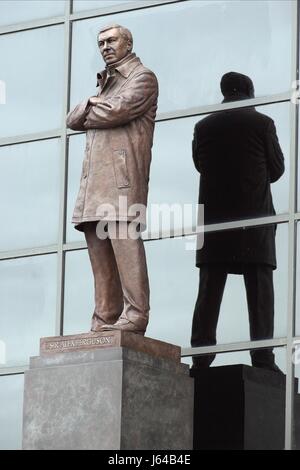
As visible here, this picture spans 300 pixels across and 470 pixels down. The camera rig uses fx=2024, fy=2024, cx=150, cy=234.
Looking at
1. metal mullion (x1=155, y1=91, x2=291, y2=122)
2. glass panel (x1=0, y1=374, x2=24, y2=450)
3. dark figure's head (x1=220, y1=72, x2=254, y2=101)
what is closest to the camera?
metal mullion (x1=155, y1=91, x2=291, y2=122)

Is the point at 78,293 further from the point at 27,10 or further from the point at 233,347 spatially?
the point at 27,10

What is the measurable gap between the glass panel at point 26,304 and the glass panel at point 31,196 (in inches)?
9.0

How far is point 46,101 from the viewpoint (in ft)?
69.1

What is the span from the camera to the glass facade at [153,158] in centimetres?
1911

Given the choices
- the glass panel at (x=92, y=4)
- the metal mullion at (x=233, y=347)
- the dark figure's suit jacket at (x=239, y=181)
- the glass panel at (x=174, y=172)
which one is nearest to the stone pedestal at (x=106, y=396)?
the metal mullion at (x=233, y=347)

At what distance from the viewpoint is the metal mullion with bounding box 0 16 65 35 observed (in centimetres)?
2116

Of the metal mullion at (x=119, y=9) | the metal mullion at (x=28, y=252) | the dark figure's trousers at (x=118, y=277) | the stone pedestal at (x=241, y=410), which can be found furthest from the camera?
the metal mullion at (x=28, y=252)

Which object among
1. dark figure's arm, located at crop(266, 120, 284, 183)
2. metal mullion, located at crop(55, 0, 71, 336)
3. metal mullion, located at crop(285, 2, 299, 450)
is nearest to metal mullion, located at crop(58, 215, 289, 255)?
metal mullion, located at crop(285, 2, 299, 450)

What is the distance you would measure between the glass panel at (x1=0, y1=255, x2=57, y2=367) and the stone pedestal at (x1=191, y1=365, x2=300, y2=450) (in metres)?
2.31

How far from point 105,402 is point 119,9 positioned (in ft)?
17.9

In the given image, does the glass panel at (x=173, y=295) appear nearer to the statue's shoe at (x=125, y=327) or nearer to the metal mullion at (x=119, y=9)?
the statue's shoe at (x=125, y=327)

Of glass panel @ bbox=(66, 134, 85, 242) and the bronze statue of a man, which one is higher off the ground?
glass panel @ bbox=(66, 134, 85, 242)

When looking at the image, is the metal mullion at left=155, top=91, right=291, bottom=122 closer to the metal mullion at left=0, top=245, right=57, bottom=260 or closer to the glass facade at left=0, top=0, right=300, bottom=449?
the glass facade at left=0, top=0, right=300, bottom=449
